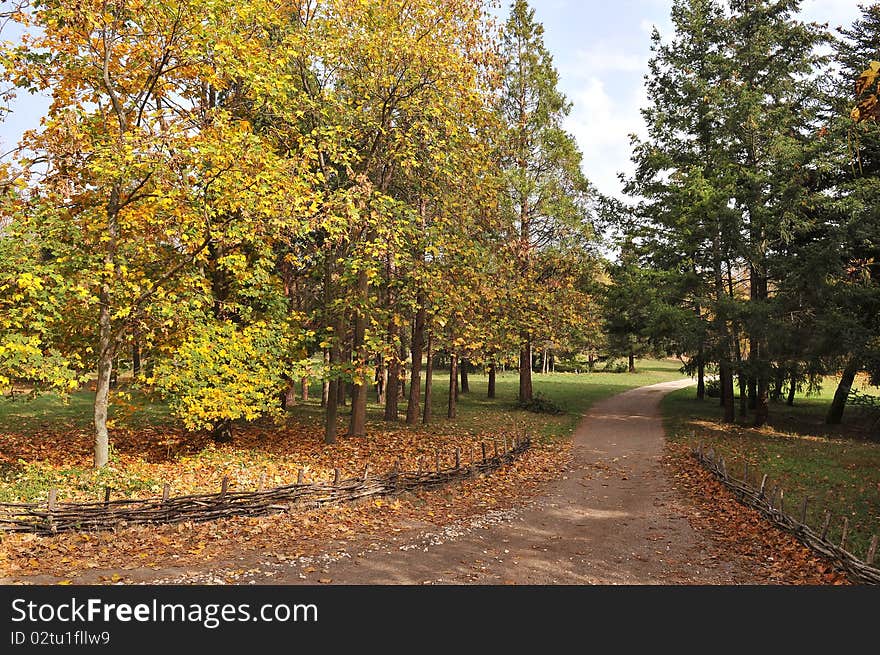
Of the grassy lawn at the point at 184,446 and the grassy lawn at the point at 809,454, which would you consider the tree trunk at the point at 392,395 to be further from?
the grassy lawn at the point at 809,454

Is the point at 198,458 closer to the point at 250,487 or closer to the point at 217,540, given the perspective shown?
the point at 250,487

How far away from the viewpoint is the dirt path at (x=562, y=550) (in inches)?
311

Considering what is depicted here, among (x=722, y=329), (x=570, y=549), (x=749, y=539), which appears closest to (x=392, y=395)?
(x=722, y=329)

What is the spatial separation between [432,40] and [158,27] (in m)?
→ 7.69

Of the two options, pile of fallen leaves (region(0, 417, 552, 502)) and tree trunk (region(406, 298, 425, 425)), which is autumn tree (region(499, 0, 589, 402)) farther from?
pile of fallen leaves (region(0, 417, 552, 502))

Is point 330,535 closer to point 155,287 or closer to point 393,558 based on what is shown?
point 393,558

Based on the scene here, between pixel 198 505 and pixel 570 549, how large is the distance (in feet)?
20.9

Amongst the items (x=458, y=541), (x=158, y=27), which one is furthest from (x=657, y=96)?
(x=458, y=541)

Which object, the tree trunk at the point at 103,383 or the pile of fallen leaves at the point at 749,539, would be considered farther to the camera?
the tree trunk at the point at 103,383

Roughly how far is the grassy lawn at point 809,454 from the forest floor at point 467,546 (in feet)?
5.31

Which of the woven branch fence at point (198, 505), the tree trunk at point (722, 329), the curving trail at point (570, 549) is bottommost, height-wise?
the curving trail at point (570, 549)

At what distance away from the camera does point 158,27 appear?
11.4 metres

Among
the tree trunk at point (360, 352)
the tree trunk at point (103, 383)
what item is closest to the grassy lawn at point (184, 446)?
the tree trunk at point (103, 383)
